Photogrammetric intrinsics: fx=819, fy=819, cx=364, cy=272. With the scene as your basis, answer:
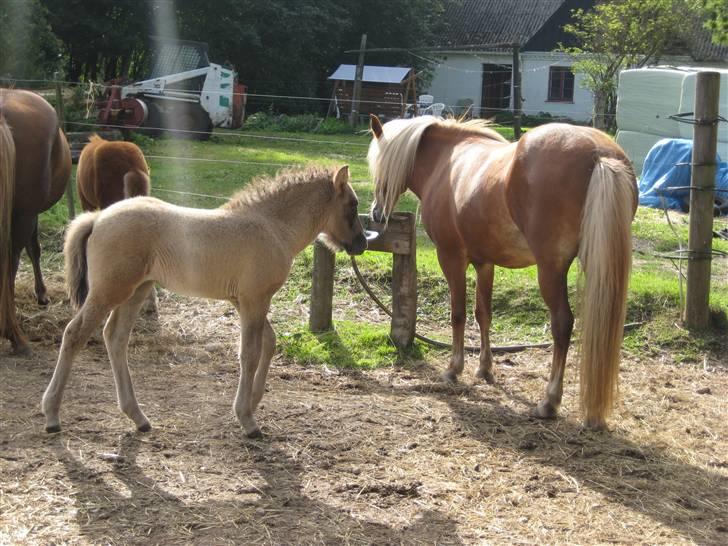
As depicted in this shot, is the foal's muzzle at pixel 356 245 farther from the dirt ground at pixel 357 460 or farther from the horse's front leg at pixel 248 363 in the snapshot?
the dirt ground at pixel 357 460

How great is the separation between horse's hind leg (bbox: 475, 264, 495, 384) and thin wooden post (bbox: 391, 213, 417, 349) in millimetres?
563

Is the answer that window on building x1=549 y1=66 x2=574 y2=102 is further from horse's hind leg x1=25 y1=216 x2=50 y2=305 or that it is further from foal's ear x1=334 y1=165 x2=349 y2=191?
foal's ear x1=334 y1=165 x2=349 y2=191

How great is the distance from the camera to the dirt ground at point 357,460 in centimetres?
343

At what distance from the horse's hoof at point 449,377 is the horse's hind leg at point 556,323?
0.77m

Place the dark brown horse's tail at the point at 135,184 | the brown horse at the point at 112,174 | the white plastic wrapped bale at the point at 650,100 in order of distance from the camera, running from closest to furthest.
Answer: the dark brown horse's tail at the point at 135,184 < the brown horse at the point at 112,174 < the white plastic wrapped bale at the point at 650,100

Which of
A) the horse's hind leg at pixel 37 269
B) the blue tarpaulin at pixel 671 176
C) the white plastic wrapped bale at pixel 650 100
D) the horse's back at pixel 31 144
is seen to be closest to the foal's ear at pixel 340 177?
the horse's back at pixel 31 144

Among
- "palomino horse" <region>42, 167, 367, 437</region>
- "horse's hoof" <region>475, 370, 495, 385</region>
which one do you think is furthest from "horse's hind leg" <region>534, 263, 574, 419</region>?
"palomino horse" <region>42, 167, 367, 437</region>

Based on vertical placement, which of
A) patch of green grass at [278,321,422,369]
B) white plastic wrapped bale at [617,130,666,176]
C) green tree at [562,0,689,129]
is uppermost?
green tree at [562,0,689,129]

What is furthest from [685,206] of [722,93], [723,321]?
[723,321]

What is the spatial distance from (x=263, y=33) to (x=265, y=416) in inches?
993

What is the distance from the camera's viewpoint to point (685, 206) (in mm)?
11844

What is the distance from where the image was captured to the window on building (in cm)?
3362

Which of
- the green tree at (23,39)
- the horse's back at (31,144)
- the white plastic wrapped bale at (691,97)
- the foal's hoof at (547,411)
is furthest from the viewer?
the green tree at (23,39)

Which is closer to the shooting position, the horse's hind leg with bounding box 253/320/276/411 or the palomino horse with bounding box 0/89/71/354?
the horse's hind leg with bounding box 253/320/276/411
